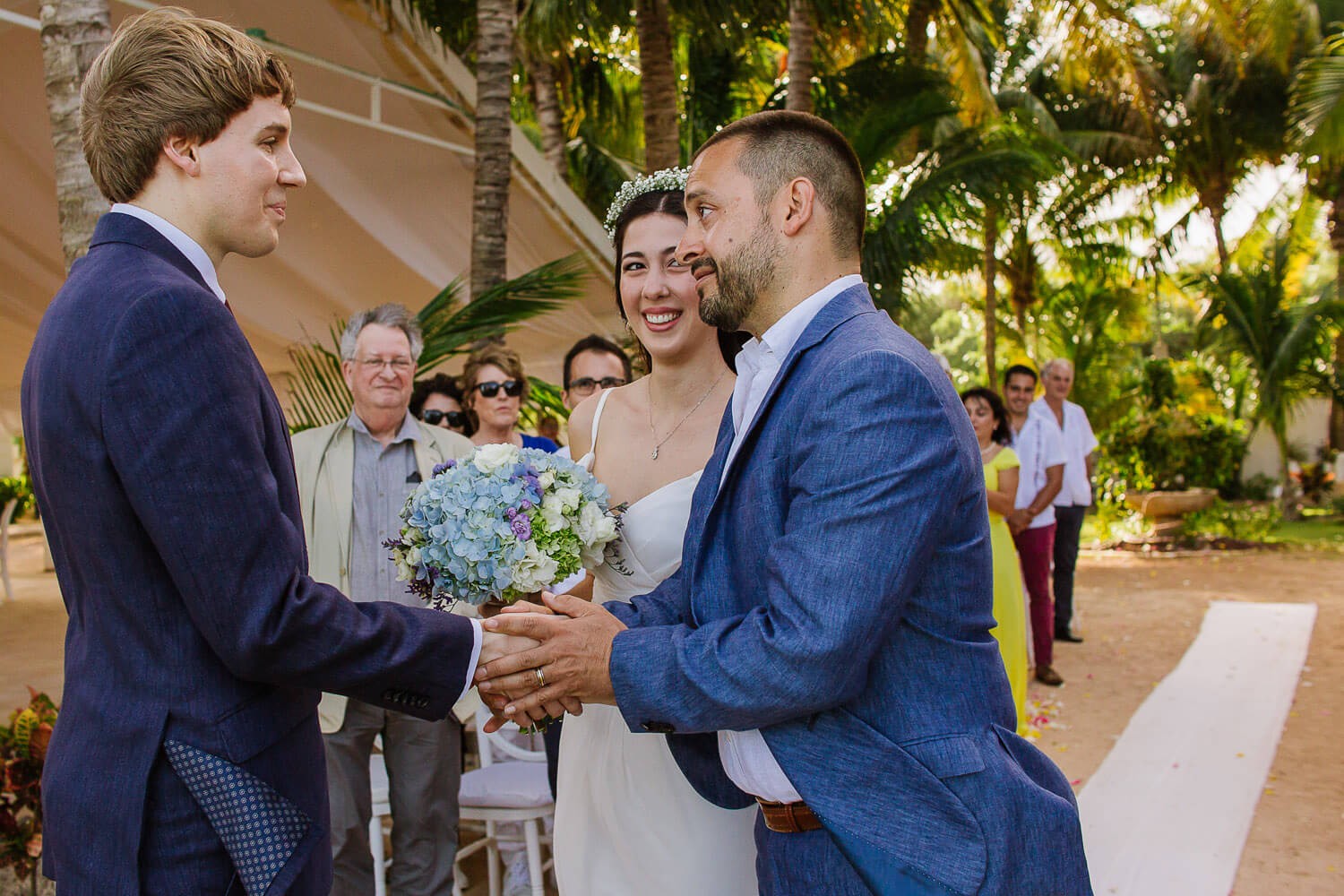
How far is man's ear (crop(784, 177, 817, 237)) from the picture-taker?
2.12m

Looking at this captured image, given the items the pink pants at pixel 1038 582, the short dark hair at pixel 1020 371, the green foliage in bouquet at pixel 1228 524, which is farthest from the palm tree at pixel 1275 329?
the pink pants at pixel 1038 582

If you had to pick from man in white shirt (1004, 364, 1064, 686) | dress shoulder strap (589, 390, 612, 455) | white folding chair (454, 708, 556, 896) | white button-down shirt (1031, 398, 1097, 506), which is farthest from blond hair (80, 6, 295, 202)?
white button-down shirt (1031, 398, 1097, 506)

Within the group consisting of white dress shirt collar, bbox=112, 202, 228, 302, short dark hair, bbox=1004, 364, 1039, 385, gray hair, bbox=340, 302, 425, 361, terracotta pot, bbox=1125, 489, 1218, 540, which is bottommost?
terracotta pot, bbox=1125, 489, 1218, 540

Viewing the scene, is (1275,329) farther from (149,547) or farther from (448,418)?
(149,547)

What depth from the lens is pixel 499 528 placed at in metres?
2.67

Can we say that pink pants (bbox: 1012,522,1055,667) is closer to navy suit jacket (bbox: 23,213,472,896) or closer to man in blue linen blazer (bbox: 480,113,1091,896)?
man in blue linen blazer (bbox: 480,113,1091,896)

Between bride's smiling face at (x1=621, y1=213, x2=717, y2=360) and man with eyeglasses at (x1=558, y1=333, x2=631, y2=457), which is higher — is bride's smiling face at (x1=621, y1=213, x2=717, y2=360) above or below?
above

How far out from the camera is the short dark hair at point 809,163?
2143 millimetres

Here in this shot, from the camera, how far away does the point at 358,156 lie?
8383mm

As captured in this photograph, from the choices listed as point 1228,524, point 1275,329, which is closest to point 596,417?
point 1228,524

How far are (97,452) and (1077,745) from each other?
258 inches

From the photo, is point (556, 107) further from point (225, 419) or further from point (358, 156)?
point (225, 419)

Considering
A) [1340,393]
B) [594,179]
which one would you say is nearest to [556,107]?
[594,179]

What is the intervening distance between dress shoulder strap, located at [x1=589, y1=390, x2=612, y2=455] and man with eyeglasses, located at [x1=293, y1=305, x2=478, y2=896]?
796mm
